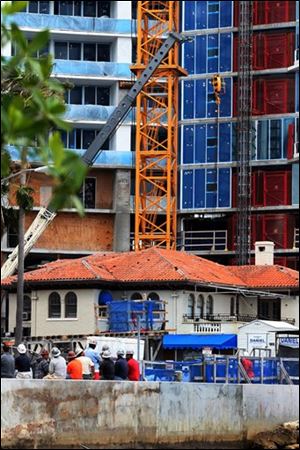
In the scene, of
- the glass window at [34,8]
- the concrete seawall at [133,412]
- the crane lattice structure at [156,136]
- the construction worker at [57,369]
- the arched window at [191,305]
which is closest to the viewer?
the concrete seawall at [133,412]

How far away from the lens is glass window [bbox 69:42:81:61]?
95.0 m

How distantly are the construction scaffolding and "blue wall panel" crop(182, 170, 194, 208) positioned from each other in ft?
11.7

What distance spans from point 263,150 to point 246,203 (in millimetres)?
3774

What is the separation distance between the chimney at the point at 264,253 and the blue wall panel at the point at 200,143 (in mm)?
15633

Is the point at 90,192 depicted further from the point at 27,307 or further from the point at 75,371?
the point at 75,371

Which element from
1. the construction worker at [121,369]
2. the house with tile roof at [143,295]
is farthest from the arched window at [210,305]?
the construction worker at [121,369]

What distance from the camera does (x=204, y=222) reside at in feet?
306

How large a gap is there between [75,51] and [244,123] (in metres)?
13.3

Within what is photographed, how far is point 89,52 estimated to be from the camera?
9588 cm

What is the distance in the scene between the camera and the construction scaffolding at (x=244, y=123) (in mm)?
89412

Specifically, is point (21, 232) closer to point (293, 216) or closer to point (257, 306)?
point (257, 306)

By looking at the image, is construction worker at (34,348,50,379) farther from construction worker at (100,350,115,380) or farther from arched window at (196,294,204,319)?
arched window at (196,294,204,319)

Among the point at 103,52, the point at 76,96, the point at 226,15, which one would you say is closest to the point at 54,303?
the point at 76,96

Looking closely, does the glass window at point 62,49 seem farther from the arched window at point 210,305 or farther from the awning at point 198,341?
the awning at point 198,341
